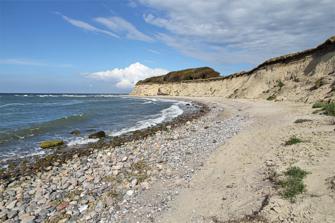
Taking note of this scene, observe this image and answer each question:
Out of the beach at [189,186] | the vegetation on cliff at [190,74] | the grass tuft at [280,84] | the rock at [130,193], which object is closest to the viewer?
the beach at [189,186]

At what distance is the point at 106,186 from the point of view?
28.9ft

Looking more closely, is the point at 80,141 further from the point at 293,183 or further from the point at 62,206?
the point at 293,183

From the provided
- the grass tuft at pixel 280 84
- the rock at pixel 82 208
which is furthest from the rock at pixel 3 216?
the grass tuft at pixel 280 84

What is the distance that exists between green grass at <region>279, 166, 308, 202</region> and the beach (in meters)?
0.14

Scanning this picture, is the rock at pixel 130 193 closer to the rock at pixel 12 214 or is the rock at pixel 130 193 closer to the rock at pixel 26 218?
the rock at pixel 26 218

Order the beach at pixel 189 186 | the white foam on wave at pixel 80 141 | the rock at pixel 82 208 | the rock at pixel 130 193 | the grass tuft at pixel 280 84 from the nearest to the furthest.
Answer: the beach at pixel 189 186 < the rock at pixel 82 208 < the rock at pixel 130 193 < the white foam on wave at pixel 80 141 < the grass tuft at pixel 280 84

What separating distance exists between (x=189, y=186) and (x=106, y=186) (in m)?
2.66

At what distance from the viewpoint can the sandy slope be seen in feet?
18.7

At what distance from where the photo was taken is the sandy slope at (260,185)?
570 centimetres

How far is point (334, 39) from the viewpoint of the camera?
29.1 meters

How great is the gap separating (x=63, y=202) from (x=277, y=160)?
6417mm

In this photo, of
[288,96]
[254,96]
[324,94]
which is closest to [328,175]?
[324,94]

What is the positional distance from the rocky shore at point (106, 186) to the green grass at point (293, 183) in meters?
2.81

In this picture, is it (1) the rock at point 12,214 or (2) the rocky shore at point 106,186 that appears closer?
(2) the rocky shore at point 106,186
